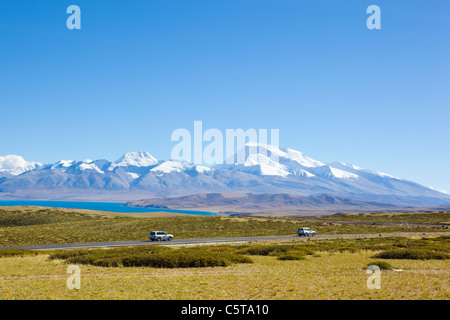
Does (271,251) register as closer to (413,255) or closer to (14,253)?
(413,255)

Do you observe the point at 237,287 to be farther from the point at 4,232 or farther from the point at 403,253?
the point at 4,232

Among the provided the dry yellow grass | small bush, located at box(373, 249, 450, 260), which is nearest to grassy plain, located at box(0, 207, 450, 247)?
the dry yellow grass

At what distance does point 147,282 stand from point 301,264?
14.0 m

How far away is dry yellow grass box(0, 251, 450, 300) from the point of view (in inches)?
766

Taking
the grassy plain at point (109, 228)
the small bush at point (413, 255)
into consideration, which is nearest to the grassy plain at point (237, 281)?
the small bush at point (413, 255)

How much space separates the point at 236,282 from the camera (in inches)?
902

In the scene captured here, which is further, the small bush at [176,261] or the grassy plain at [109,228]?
the grassy plain at [109,228]

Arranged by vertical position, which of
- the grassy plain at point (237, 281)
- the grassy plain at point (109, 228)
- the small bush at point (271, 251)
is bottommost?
the grassy plain at point (109, 228)

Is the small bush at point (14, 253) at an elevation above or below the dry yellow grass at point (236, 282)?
below

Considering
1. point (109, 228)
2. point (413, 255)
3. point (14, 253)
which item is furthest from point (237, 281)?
point (109, 228)

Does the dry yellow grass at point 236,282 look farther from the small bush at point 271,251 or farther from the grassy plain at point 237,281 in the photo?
the small bush at point 271,251

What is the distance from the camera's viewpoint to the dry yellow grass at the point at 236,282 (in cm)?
1945
